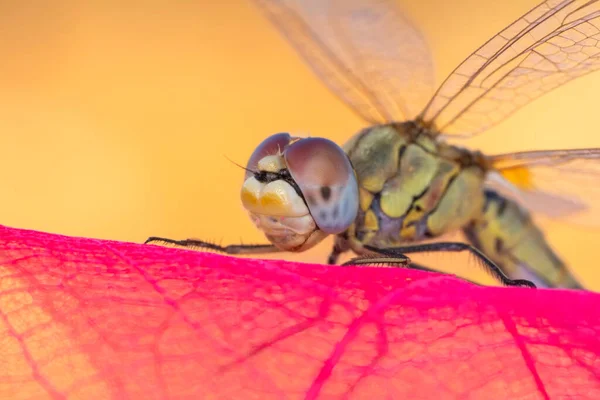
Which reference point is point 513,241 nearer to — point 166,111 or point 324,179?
point 324,179

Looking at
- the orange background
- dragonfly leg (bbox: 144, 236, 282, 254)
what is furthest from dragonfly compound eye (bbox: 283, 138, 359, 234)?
the orange background

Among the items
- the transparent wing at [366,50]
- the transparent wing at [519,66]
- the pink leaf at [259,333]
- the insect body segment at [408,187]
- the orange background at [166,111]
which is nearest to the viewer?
the pink leaf at [259,333]

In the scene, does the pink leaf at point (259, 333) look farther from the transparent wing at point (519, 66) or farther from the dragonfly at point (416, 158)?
the transparent wing at point (519, 66)

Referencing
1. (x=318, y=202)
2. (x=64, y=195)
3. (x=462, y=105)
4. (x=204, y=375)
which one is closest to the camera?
(x=204, y=375)

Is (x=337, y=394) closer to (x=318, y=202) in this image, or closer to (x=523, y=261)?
(x=318, y=202)

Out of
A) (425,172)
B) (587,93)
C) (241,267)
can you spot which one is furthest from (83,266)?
(587,93)

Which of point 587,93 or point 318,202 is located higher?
point 587,93

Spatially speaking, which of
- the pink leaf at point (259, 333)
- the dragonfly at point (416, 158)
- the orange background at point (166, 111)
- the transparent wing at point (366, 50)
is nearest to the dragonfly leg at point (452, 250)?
the dragonfly at point (416, 158)
